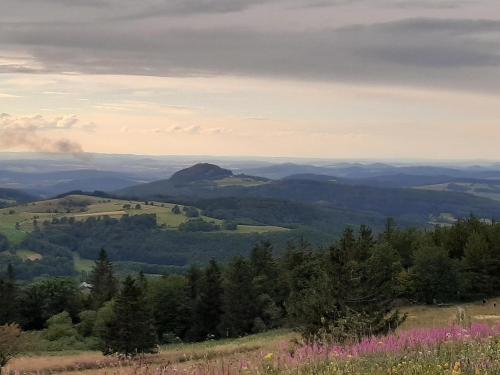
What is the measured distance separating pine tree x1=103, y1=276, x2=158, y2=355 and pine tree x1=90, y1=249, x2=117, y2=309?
4155cm

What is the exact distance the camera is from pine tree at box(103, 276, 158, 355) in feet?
140

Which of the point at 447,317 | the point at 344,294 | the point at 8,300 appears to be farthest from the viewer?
the point at 8,300

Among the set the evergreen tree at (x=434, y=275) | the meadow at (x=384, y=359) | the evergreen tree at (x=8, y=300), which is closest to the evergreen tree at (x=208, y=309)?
the evergreen tree at (x=434, y=275)

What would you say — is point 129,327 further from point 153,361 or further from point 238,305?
point 238,305

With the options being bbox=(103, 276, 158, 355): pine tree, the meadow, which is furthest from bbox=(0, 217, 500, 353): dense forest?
the meadow

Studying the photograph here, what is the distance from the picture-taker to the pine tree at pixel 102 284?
87106 millimetres

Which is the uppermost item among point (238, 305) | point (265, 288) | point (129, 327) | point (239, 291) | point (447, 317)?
point (447, 317)

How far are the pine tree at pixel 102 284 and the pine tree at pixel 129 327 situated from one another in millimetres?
41550

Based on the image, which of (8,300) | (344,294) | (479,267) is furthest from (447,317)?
(8,300)

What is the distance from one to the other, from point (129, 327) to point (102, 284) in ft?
178

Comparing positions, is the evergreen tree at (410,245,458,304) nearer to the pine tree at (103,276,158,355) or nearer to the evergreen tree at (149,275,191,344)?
the pine tree at (103,276,158,355)

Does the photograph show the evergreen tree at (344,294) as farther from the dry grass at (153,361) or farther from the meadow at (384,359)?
the meadow at (384,359)

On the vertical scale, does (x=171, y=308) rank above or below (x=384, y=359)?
below

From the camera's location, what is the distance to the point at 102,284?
312 ft
